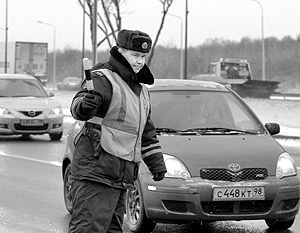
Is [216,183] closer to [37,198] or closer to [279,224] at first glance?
[279,224]

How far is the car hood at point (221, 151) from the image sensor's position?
7070mm

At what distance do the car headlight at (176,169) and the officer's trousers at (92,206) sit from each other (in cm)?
236

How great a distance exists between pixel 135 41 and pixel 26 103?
1320cm

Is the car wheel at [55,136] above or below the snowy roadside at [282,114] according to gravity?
below

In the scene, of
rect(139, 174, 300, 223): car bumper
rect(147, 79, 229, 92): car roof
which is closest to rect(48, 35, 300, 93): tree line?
rect(147, 79, 229, 92): car roof

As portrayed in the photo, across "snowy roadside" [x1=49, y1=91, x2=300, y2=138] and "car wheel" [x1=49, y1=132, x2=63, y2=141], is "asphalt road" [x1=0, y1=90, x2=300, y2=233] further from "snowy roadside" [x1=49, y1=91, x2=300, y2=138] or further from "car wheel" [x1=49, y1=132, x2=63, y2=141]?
"snowy roadside" [x1=49, y1=91, x2=300, y2=138]

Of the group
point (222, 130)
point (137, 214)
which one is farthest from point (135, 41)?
point (222, 130)

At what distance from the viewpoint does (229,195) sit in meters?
6.94

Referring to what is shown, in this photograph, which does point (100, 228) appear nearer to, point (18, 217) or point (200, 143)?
point (200, 143)

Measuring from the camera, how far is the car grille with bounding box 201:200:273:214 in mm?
7000

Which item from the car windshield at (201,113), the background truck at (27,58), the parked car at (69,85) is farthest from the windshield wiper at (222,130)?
the parked car at (69,85)

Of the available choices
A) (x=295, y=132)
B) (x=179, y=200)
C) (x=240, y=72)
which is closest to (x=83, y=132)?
(x=179, y=200)

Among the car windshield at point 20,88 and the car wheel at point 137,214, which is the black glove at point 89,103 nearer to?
the car wheel at point 137,214

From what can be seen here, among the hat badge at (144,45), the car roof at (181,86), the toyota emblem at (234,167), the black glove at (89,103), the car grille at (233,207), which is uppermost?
the hat badge at (144,45)
